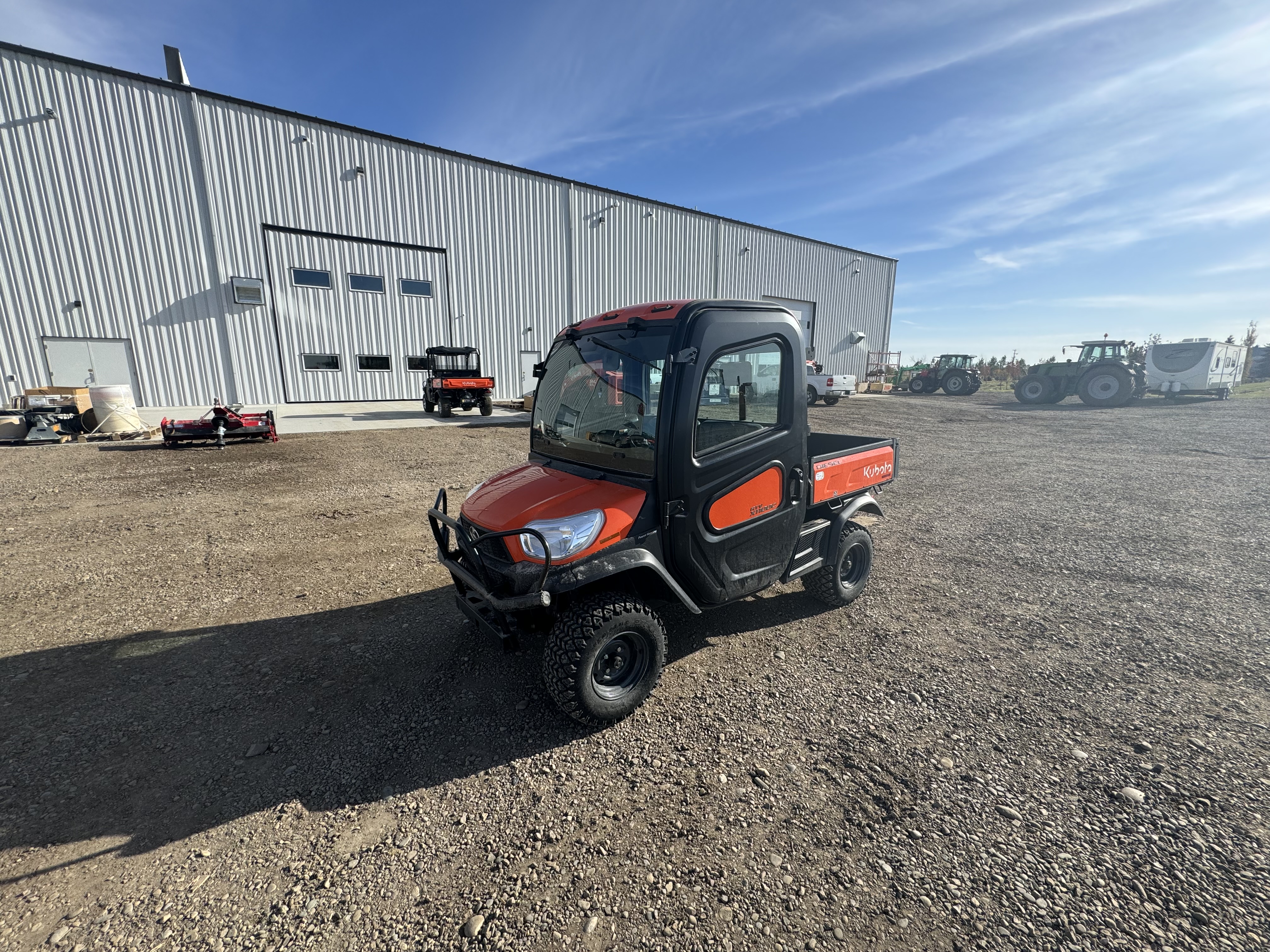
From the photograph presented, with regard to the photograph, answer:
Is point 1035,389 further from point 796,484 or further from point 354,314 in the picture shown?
point 354,314

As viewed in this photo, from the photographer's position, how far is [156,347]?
49.5ft

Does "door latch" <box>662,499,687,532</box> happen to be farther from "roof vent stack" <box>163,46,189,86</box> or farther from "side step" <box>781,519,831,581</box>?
"roof vent stack" <box>163,46,189,86</box>

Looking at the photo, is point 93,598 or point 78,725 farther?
point 93,598

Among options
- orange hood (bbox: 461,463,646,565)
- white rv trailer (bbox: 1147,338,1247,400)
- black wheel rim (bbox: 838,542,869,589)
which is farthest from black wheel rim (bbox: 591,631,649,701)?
white rv trailer (bbox: 1147,338,1247,400)

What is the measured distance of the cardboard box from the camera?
1075 cm

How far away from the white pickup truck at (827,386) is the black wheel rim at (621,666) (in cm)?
1873

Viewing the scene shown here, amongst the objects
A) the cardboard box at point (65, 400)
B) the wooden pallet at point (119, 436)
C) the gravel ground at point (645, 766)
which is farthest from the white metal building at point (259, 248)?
the gravel ground at point (645, 766)

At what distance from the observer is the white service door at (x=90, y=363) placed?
46.3 ft

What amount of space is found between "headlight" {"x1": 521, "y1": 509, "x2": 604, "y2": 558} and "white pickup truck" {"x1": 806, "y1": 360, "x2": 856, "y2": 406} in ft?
61.9

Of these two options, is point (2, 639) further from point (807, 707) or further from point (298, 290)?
point (298, 290)

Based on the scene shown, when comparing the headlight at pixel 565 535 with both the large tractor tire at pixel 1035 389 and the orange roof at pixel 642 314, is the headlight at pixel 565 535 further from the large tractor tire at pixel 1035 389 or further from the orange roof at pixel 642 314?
the large tractor tire at pixel 1035 389

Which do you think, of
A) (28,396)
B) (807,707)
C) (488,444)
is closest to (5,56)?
(28,396)

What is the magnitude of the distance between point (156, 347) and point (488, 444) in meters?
11.7

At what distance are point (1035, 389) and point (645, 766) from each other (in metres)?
27.3
